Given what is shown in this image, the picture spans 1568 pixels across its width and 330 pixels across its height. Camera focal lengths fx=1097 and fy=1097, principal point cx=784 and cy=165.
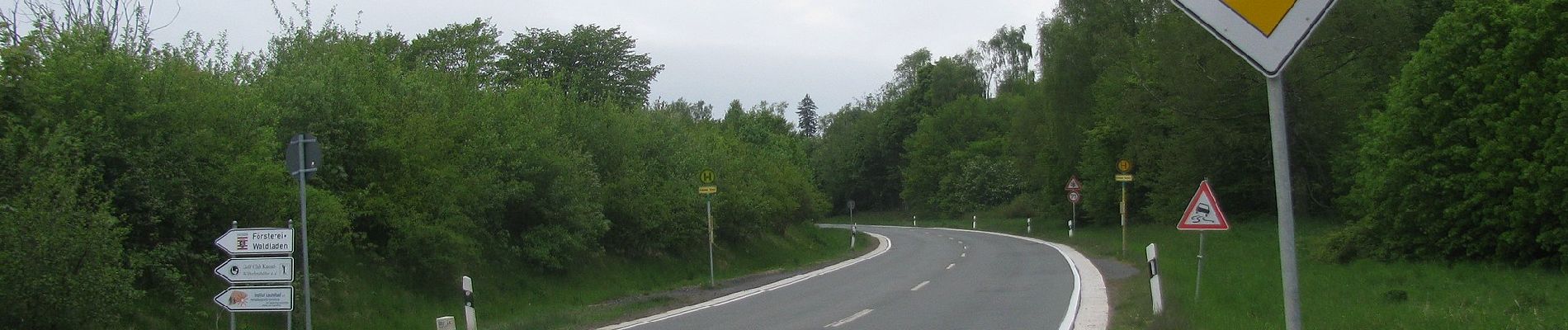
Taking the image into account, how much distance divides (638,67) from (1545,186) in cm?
4180

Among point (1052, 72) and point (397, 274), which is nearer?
point (397, 274)

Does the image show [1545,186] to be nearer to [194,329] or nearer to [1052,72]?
[194,329]

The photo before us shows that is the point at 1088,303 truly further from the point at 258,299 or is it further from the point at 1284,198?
the point at 1284,198

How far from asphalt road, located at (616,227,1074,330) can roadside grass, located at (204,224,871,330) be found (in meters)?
1.99

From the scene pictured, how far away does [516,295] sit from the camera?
21094mm

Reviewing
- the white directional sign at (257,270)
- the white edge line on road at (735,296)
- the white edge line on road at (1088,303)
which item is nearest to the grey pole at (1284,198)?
the white edge line on road at (1088,303)

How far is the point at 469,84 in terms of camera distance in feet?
77.5

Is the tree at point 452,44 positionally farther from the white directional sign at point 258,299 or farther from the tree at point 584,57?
the white directional sign at point 258,299

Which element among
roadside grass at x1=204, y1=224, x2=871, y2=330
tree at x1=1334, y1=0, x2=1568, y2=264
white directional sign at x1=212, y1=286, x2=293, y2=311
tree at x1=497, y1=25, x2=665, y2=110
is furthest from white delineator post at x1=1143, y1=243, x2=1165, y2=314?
tree at x1=497, y1=25, x2=665, y2=110

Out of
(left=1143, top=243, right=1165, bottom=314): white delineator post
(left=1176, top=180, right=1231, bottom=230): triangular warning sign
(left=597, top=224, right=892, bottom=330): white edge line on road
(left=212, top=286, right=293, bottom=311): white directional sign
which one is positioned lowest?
(left=597, top=224, right=892, bottom=330): white edge line on road

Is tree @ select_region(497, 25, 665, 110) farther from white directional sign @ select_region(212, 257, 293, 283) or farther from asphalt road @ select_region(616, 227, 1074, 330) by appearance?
white directional sign @ select_region(212, 257, 293, 283)

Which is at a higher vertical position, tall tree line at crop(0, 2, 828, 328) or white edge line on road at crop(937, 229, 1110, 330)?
tall tree line at crop(0, 2, 828, 328)

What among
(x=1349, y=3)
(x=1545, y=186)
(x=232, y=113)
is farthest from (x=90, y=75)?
(x=1349, y=3)

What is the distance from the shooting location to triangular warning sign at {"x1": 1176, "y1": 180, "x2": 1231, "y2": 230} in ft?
48.6
